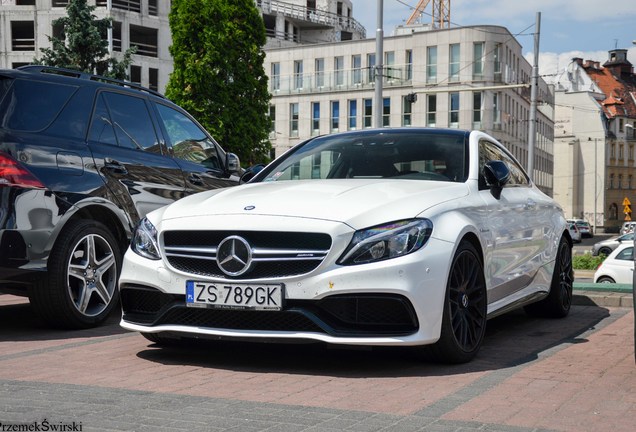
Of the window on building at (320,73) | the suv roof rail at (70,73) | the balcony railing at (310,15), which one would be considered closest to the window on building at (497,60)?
the window on building at (320,73)

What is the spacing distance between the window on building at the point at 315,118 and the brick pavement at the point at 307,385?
65032mm

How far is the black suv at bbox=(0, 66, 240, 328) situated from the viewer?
659cm

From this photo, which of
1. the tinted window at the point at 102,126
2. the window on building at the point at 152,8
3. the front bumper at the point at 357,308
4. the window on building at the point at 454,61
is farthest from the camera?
the window on building at the point at 454,61

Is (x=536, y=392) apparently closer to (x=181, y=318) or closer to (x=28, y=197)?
(x=181, y=318)

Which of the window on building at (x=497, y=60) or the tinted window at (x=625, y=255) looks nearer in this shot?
the tinted window at (x=625, y=255)

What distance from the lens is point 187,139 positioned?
8883 millimetres

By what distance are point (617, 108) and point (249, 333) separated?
122353 mm

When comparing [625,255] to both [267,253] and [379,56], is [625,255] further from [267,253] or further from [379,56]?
[267,253]

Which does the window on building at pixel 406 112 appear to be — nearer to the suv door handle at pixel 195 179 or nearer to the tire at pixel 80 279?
the suv door handle at pixel 195 179

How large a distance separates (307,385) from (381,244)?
0.86 meters

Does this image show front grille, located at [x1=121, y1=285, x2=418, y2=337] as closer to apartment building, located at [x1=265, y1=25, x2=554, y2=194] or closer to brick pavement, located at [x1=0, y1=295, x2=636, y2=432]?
brick pavement, located at [x1=0, y1=295, x2=636, y2=432]

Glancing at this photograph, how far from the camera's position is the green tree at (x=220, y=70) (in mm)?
45656

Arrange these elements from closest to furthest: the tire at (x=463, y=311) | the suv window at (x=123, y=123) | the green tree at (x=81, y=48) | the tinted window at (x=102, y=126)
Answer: the tire at (x=463, y=311), the tinted window at (x=102, y=126), the suv window at (x=123, y=123), the green tree at (x=81, y=48)

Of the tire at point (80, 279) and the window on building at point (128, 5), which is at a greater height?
the window on building at point (128, 5)
